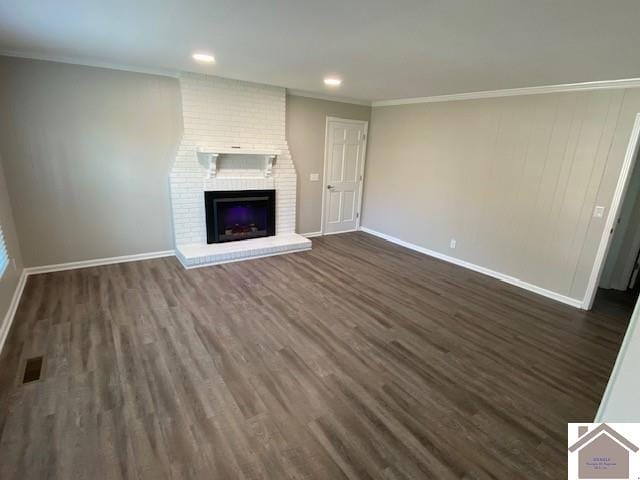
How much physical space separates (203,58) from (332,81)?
164cm

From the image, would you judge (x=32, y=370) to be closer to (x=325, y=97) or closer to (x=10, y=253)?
(x=10, y=253)

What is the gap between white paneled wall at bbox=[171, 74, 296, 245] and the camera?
14.6 feet

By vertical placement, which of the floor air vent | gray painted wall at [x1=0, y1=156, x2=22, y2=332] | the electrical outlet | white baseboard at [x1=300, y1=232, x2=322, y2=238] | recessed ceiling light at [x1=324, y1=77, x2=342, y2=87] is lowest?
the floor air vent

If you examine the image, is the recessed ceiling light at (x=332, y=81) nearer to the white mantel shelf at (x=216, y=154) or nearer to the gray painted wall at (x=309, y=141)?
the gray painted wall at (x=309, y=141)

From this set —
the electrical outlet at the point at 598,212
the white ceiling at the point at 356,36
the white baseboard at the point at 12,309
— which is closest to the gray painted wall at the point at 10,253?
the white baseboard at the point at 12,309

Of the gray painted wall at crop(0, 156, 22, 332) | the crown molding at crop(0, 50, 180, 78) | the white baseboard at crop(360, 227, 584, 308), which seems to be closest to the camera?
the gray painted wall at crop(0, 156, 22, 332)

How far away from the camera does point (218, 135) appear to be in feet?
15.4

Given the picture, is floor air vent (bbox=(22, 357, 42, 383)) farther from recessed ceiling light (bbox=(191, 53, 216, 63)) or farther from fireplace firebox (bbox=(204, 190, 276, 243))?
recessed ceiling light (bbox=(191, 53, 216, 63))

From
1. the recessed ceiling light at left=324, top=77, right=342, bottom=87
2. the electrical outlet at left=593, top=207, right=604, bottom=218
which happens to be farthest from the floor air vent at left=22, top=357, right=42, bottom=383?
the electrical outlet at left=593, top=207, right=604, bottom=218

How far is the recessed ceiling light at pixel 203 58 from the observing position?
10.6 feet

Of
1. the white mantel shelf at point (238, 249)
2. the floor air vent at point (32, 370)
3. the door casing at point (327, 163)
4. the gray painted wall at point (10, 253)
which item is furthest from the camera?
the door casing at point (327, 163)

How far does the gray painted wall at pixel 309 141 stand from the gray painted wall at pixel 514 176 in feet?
3.21

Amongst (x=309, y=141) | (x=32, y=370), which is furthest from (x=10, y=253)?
(x=309, y=141)

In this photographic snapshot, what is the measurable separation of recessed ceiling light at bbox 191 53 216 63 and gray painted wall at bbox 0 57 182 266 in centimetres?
101
